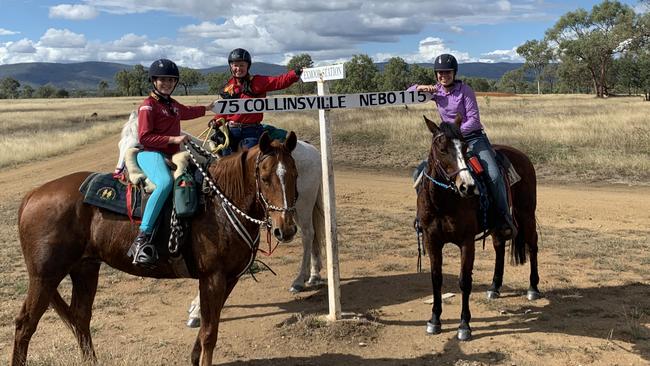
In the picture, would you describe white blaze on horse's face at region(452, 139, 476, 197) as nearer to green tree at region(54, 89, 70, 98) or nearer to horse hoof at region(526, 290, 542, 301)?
horse hoof at region(526, 290, 542, 301)

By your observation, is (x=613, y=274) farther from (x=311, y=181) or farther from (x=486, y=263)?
(x=311, y=181)

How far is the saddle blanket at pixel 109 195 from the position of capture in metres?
Answer: 4.51

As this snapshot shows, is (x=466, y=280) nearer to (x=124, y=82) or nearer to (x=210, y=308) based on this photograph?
(x=210, y=308)

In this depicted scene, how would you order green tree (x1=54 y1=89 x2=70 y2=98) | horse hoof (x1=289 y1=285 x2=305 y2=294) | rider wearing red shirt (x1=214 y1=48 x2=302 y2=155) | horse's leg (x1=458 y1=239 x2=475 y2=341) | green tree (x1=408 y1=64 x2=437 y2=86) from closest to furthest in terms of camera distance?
horse's leg (x1=458 y1=239 x2=475 y2=341), rider wearing red shirt (x1=214 y1=48 x2=302 y2=155), horse hoof (x1=289 y1=285 x2=305 y2=294), green tree (x1=408 y1=64 x2=437 y2=86), green tree (x1=54 y1=89 x2=70 y2=98)

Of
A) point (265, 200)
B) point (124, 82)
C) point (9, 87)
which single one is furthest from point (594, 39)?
point (9, 87)

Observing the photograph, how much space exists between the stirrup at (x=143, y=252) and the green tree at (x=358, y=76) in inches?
1581

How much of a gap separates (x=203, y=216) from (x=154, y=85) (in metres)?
1.38

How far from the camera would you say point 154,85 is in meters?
4.85

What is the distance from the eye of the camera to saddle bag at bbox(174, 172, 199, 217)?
430 cm

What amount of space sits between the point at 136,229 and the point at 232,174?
98cm

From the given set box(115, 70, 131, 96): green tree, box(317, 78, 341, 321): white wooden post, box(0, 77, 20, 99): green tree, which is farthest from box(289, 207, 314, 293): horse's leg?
box(0, 77, 20, 99): green tree

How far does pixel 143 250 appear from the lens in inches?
169

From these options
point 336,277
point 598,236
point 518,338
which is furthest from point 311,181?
point 598,236

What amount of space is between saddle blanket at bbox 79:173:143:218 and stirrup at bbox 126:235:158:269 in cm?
27
